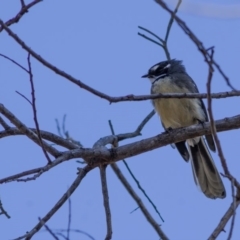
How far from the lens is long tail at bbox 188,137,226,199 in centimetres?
612

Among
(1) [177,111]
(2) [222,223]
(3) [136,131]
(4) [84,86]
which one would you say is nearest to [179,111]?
(1) [177,111]

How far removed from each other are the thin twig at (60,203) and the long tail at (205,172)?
2055 mm

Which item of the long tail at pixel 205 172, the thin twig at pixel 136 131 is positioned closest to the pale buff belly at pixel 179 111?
the long tail at pixel 205 172

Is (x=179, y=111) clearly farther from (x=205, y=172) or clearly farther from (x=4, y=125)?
(x=4, y=125)

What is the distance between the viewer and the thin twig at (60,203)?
3.62 metres

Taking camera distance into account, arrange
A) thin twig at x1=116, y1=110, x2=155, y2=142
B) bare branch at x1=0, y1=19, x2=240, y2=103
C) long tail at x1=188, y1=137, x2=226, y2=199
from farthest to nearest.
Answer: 1. long tail at x1=188, y1=137, x2=226, y2=199
2. thin twig at x1=116, y1=110, x2=155, y2=142
3. bare branch at x1=0, y1=19, x2=240, y2=103

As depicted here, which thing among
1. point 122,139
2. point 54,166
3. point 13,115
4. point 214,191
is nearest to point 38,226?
point 54,166

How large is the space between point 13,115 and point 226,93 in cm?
135

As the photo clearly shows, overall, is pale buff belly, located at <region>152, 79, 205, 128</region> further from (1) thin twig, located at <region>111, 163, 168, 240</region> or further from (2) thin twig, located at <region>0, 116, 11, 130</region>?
(2) thin twig, located at <region>0, 116, 11, 130</region>

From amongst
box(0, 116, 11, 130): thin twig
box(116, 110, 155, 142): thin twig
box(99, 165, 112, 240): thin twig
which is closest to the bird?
box(116, 110, 155, 142): thin twig

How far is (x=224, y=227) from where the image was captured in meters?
3.72

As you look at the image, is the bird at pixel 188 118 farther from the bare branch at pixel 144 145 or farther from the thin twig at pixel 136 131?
the bare branch at pixel 144 145

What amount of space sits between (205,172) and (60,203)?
292cm

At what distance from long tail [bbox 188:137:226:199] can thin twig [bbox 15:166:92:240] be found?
206 cm
